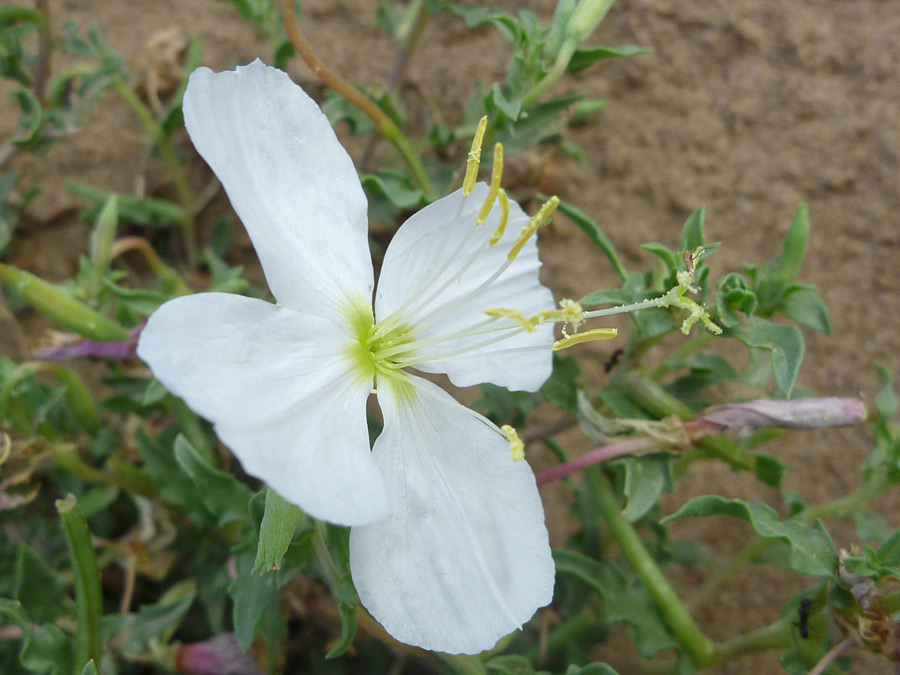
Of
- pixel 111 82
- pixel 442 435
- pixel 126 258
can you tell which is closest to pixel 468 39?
pixel 111 82

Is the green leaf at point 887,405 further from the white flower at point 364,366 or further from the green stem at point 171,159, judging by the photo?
the green stem at point 171,159

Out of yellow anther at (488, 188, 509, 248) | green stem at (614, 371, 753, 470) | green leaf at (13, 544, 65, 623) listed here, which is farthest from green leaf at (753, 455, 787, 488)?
green leaf at (13, 544, 65, 623)

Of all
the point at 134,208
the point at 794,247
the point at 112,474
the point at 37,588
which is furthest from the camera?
the point at 134,208

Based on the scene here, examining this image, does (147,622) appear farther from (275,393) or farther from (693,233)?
(693,233)

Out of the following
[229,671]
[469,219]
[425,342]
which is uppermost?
[469,219]

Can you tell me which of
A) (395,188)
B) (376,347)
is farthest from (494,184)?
(395,188)

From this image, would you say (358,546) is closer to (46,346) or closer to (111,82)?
(46,346)
